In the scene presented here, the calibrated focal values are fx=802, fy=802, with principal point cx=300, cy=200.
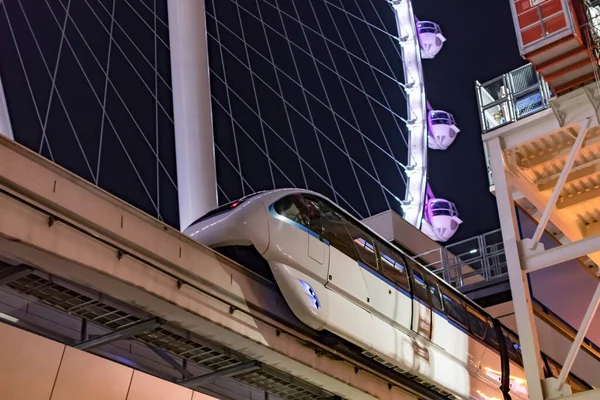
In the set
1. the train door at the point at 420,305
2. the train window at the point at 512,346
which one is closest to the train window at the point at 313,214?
the train door at the point at 420,305

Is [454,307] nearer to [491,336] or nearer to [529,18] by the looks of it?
[491,336]

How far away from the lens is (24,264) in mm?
6227

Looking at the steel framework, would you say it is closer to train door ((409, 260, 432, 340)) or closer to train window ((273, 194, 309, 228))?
train door ((409, 260, 432, 340))

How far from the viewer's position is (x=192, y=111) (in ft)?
44.3

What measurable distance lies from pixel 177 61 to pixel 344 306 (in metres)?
6.96

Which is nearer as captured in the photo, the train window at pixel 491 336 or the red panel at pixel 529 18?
the red panel at pixel 529 18

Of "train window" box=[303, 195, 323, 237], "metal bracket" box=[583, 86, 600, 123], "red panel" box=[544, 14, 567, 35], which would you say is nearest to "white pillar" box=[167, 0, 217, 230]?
"train window" box=[303, 195, 323, 237]

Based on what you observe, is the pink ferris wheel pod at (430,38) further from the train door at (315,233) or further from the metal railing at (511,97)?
the train door at (315,233)

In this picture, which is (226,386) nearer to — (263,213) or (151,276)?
(263,213)

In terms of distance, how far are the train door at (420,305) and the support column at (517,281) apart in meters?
1.20

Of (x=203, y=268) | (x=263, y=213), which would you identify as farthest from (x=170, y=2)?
(x=203, y=268)

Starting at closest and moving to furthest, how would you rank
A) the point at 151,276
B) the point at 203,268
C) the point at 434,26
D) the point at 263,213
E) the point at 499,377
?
the point at 151,276, the point at 203,268, the point at 263,213, the point at 499,377, the point at 434,26

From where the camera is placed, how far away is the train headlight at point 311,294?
804 cm

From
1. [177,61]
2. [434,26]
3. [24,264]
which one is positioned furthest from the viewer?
[434,26]
